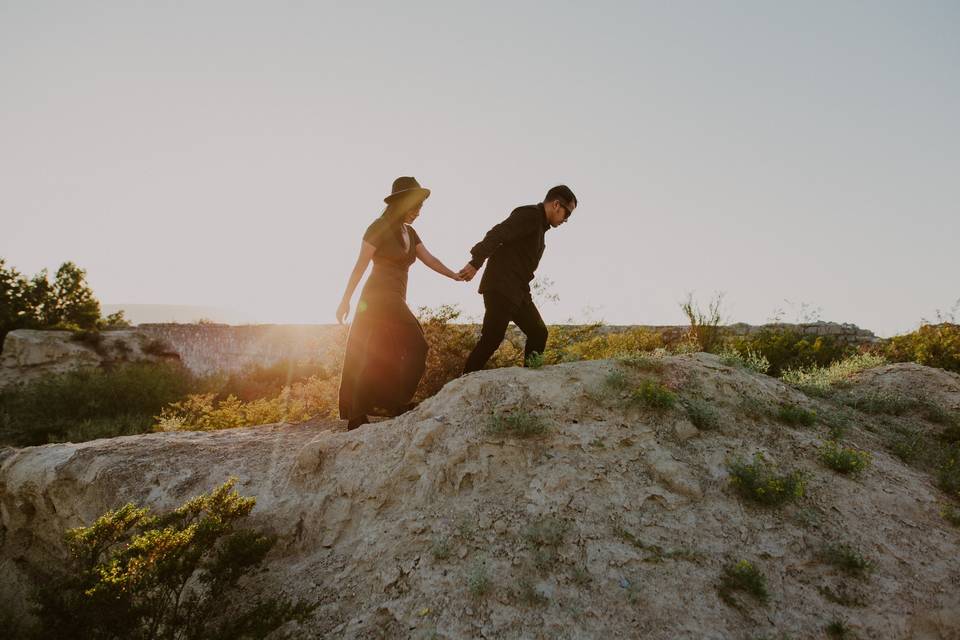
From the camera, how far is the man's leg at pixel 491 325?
4945mm

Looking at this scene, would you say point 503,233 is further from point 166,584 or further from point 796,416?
point 166,584

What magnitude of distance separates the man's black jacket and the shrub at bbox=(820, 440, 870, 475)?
277cm

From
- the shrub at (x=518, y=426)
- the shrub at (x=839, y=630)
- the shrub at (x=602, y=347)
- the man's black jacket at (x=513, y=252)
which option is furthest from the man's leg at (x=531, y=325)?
the shrub at (x=839, y=630)

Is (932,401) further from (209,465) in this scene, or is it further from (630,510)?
(209,465)

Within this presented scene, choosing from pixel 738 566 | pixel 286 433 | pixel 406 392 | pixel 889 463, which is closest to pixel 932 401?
pixel 889 463

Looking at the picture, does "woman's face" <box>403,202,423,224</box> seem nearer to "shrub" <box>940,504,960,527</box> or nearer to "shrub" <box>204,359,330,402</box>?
"shrub" <box>940,504,960,527</box>

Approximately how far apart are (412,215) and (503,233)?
35.2 inches

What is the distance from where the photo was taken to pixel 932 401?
5344 mm

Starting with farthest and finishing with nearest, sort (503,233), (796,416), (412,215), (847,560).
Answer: (503,233) → (412,215) → (796,416) → (847,560)

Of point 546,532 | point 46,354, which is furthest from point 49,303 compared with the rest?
point 546,532

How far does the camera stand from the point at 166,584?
3.00 m

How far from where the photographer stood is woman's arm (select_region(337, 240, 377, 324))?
182 inches

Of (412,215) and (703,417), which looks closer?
(703,417)

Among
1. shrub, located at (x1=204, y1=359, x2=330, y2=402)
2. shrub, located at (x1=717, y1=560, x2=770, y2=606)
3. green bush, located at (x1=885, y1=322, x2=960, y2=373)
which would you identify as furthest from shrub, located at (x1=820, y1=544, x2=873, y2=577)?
shrub, located at (x1=204, y1=359, x2=330, y2=402)
